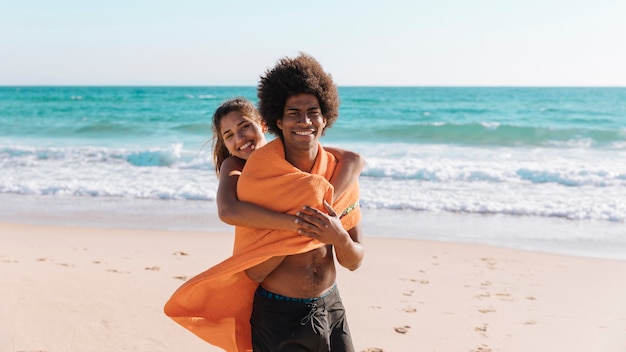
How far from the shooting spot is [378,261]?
6578 millimetres

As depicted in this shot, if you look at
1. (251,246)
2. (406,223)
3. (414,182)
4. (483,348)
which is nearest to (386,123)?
(414,182)

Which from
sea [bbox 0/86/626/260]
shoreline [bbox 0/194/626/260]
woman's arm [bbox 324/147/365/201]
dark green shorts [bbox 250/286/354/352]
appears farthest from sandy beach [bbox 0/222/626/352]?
woman's arm [bbox 324/147/365/201]

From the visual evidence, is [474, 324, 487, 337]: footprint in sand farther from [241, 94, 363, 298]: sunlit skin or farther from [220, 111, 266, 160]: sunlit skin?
[220, 111, 266, 160]: sunlit skin

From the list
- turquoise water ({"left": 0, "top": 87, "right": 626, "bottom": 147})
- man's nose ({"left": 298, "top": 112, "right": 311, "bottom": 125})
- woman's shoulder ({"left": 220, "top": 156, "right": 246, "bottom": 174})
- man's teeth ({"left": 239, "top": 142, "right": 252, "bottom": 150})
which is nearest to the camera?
man's nose ({"left": 298, "top": 112, "right": 311, "bottom": 125})

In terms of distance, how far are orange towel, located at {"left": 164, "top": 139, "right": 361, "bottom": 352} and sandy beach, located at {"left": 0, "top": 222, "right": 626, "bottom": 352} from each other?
1.84 m

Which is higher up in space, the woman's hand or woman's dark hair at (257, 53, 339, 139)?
woman's dark hair at (257, 53, 339, 139)

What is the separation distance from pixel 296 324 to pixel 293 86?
91cm

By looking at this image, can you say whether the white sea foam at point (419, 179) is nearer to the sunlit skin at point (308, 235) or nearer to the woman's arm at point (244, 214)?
the sunlit skin at point (308, 235)

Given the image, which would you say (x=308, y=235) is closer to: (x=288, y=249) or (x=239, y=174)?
(x=288, y=249)

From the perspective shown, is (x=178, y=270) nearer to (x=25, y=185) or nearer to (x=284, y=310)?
(x=284, y=310)

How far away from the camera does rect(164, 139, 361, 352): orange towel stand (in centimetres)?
232

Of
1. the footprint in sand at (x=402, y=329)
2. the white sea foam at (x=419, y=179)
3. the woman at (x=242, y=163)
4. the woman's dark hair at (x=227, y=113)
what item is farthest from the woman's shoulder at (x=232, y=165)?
the white sea foam at (x=419, y=179)

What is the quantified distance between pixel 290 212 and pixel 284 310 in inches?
16.8

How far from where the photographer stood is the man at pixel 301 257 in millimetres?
2381
